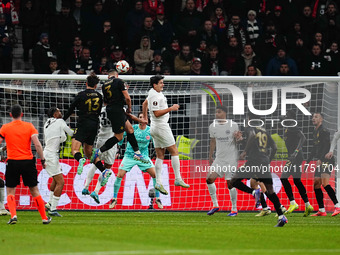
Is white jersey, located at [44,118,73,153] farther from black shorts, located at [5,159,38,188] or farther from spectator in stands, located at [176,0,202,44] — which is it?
spectator in stands, located at [176,0,202,44]

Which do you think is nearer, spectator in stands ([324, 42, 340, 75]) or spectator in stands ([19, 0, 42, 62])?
spectator in stands ([19, 0, 42, 62])

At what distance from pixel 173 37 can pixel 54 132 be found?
23.8 feet

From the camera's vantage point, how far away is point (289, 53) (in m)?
23.8

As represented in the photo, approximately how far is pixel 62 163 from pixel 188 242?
8545 millimetres

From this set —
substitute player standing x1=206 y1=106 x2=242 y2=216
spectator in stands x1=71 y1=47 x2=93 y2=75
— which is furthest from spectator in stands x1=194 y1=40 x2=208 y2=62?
substitute player standing x1=206 y1=106 x2=242 y2=216

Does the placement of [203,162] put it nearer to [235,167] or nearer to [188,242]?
[235,167]

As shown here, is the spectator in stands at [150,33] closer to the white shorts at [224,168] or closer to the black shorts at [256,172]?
the white shorts at [224,168]

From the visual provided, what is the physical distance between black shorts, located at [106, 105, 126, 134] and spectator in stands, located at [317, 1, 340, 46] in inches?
404

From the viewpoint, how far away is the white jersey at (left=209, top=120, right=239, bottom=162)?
17672mm

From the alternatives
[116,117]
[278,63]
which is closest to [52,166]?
[116,117]

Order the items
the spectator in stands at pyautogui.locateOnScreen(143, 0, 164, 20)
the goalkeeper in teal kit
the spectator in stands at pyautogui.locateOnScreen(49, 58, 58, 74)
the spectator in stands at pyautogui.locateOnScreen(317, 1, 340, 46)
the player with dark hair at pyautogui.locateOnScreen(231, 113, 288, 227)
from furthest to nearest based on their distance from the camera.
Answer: the spectator in stands at pyautogui.locateOnScreen(317, 1, 340, 46)
the spectator in stands at pyautogui.locateOnScreen(143, 0, 164, 20)
the spectator in stands at pyautogui.locateOnScreen(49, 58, 58, 74)
the goalkeeper in teal kit
the player with dark hair at pyautogui.locateOnScreen(231, 113, 288, 227)

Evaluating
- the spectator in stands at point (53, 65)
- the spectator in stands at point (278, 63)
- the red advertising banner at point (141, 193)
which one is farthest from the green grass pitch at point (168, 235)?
the spectator in stands at point (278, 63)

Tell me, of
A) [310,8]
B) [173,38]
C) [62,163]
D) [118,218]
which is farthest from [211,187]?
[310,8]

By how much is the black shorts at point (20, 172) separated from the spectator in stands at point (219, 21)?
446 inches
